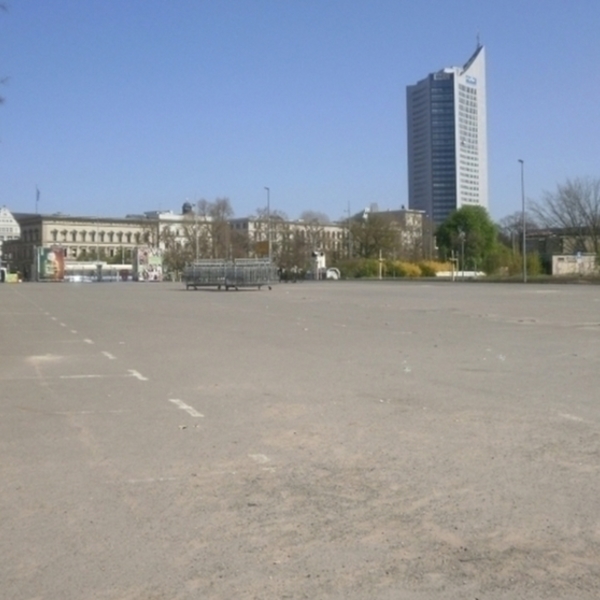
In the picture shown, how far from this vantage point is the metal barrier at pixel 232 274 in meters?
67.2

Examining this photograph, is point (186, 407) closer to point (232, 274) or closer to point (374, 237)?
point (232, 274)

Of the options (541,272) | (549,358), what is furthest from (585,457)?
(541,272)

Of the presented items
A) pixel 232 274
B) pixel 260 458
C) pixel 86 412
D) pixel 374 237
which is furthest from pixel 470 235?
pixel 260 458

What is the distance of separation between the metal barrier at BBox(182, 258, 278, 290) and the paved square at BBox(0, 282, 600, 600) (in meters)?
50.5

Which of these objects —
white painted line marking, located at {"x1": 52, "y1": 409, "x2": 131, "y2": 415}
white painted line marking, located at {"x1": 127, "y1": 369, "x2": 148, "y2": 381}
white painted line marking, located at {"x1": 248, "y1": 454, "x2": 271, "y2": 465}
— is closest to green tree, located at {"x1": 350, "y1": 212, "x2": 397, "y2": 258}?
white painted line marking, located at {"x1": 127, "y1": 369, "x2": 148, "y2": 381}

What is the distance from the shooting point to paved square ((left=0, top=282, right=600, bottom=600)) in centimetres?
511

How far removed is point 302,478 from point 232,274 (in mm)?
60475

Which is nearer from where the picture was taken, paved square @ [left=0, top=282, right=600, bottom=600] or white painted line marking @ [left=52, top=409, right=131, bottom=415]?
paved square @ [left=0, top=282, right=600, bottom=600]

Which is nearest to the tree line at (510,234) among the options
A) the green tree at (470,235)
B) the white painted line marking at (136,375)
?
the green tree at (470,235)

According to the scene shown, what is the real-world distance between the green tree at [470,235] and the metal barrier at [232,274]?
59614 millimetres

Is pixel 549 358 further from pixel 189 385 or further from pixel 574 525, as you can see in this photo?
pixel 574 525

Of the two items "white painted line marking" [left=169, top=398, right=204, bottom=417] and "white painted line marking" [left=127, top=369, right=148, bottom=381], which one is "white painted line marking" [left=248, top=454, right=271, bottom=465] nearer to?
"white painted line marking" [left=169, top=398, right=204, bottom=417]

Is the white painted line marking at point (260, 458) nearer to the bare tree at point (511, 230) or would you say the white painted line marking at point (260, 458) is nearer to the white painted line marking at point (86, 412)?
the white painted line marking at point (86, 412)

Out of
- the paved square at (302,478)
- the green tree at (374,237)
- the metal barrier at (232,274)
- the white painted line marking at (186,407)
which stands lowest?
the paved square at (302,478)
